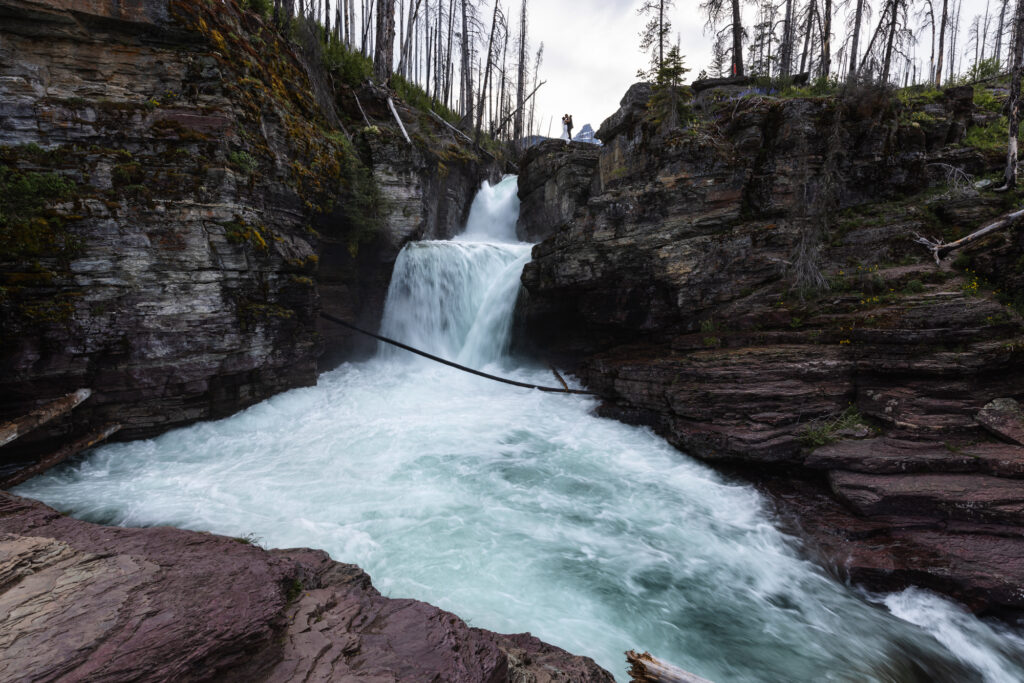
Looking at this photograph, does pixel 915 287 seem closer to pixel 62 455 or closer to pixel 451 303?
pixel 451 303

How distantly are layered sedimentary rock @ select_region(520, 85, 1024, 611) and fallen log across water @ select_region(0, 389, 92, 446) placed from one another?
34.5 ft

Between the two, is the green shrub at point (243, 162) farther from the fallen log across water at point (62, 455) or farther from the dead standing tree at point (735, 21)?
the dead standing tree at point (735, 21)

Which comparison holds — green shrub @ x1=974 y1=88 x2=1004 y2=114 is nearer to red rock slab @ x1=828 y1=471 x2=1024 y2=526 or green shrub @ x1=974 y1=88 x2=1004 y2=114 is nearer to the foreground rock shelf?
red rock slab @ x1=828 y1=471 x2=1024 y2=526

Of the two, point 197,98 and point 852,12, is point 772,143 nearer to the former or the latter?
point 852,12

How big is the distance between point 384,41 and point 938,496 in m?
22.8

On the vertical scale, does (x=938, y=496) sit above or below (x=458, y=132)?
below

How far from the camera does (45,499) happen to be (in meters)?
5.81

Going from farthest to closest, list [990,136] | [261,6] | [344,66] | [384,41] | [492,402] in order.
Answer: [384,41], [344,66], [492,402], [261,6], [990,136]

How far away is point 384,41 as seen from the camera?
58.1ft

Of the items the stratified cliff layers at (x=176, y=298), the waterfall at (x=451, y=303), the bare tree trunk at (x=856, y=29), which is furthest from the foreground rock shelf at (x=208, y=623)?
the bare tree trunk at (x=856, y=29)

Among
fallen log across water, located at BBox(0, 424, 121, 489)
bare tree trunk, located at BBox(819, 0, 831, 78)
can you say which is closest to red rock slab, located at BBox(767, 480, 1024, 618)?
fallen log across water, located at BBox(0, 424, 121, 489)

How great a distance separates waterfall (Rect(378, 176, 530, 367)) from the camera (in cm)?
1450

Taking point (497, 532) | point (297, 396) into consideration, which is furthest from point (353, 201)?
point (497, 532)

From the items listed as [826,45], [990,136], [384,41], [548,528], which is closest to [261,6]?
[384,41]
